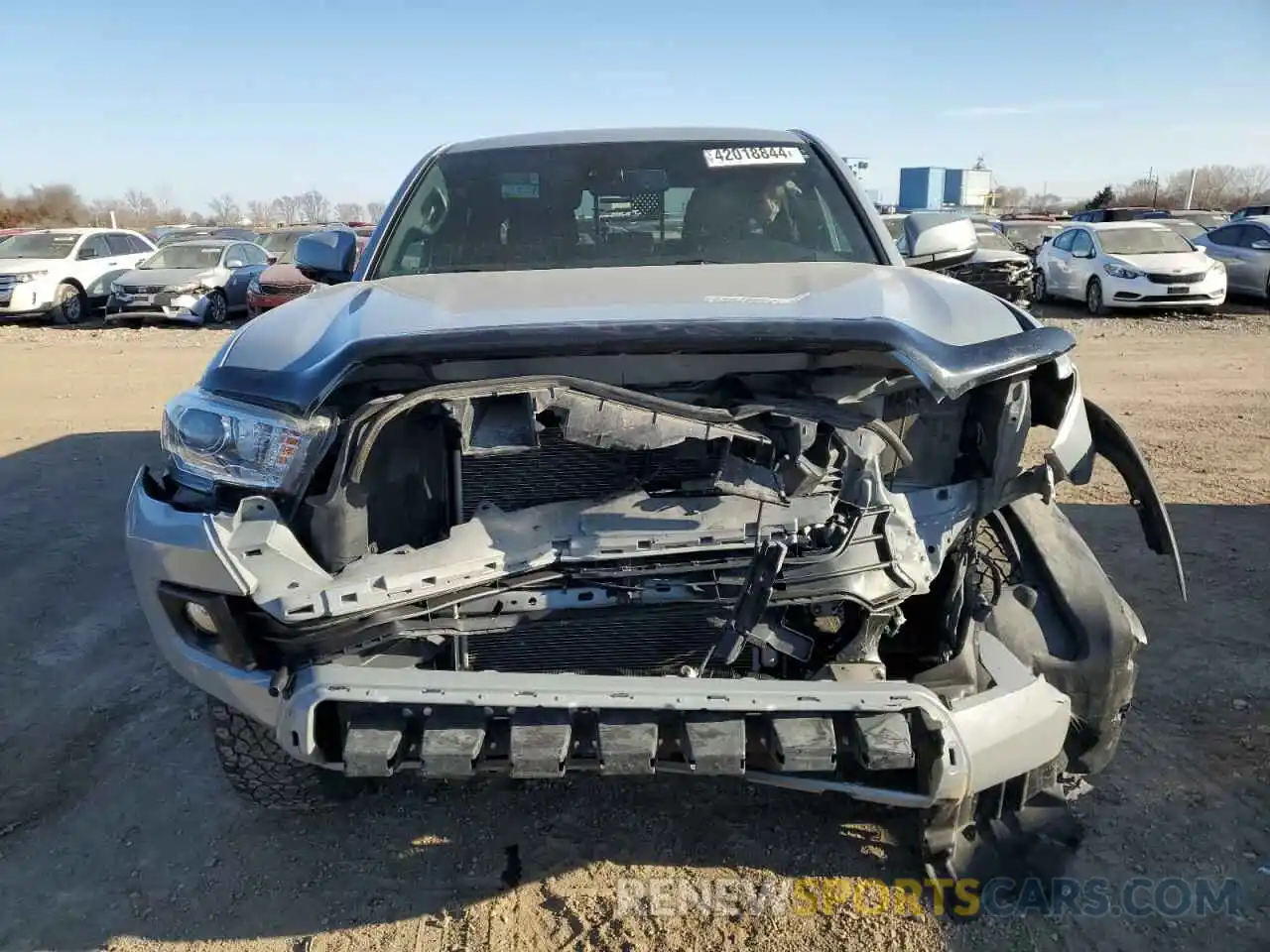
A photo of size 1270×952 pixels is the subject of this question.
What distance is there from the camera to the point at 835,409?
6.95ft

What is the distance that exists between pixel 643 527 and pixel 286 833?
1.55 metres

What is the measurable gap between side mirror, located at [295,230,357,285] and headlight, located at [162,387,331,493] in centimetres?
150

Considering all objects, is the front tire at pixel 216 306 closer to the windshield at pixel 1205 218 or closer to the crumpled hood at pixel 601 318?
the crumpled hood at pixel 601 318

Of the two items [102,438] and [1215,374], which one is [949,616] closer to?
[102,438]

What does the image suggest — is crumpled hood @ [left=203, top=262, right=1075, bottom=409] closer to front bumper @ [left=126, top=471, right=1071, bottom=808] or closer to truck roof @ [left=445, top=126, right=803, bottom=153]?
front bumper @ [left=126, top=471, right=1071, bottom=808]

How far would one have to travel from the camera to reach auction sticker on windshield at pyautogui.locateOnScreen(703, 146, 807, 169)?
12.0ft

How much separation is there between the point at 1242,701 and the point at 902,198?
53.4m

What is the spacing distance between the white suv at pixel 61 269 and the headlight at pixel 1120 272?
1666 cm

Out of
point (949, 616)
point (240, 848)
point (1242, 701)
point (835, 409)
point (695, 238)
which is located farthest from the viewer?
point (695, 238)

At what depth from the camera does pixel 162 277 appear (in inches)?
596

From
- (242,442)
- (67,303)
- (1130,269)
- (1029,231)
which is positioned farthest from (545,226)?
(1029,231)

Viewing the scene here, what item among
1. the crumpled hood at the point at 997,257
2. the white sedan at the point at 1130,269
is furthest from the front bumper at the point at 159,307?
the white sedan at the point at 1130,269

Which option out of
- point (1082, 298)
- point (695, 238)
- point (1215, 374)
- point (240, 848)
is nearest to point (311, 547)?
point (240, 848)

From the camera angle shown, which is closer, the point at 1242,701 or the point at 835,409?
the point at 835,409
